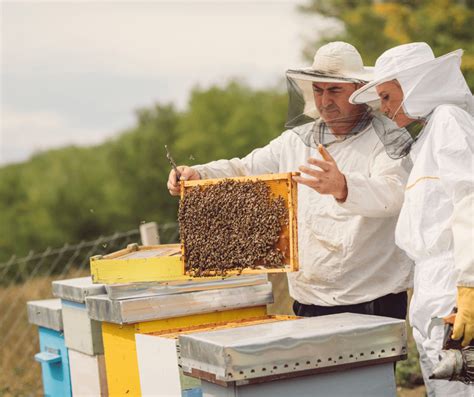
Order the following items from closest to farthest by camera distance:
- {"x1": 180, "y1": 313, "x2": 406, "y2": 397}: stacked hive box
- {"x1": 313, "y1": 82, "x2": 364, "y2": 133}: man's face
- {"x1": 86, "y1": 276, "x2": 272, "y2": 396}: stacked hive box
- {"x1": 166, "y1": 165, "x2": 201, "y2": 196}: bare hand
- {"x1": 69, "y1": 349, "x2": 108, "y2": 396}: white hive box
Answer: {"x1": 180, "y1": 313, "x2": 406, "y2": 397}: stacked hive box → {"x1": 86, "y1": 276, "x2": 272, "y2": 396}: stacked hive box → {"x1": 313, "y1": 82, "x2": 364, "y2": 133}: man's face → {"x1": 166, "y1": 165, "x2": 201, "y2": 196}: bare hand → {"x1": 69, "y1": 349, "x2": 108, "y2": 396}: white hive box

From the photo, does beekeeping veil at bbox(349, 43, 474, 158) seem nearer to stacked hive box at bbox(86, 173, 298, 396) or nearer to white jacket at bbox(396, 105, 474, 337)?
white jacket at bbox(396, 105, 474, 337)

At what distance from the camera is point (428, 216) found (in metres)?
3.26

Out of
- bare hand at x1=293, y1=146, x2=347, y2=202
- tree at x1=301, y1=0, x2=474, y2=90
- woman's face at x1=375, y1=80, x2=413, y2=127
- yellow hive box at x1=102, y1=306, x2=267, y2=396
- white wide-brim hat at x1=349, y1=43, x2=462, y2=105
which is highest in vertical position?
tree at x1=301, y1=0, x2=474, y2=90

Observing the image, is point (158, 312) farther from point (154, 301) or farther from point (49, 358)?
point (49, 358)

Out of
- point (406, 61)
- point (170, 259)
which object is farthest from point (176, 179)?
point (406, 61)

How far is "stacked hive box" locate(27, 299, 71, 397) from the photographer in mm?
Result: 5090

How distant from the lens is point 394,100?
351 centimetres

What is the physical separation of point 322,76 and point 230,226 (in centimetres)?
89

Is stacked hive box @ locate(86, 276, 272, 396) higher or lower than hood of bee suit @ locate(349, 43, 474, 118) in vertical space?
lower

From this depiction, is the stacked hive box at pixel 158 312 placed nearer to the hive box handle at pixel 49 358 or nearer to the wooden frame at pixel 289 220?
the wooden frame at pixel 289 220

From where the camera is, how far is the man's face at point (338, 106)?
4082 millimetres

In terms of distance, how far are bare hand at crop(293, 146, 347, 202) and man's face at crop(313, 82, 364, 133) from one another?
1.93 ft

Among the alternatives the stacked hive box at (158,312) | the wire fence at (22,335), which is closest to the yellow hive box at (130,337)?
the stacked hive box at (158,312)

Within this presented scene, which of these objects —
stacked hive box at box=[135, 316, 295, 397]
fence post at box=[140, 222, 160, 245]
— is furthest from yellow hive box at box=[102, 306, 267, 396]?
fence post at box=[140, 222, 160, 245]
